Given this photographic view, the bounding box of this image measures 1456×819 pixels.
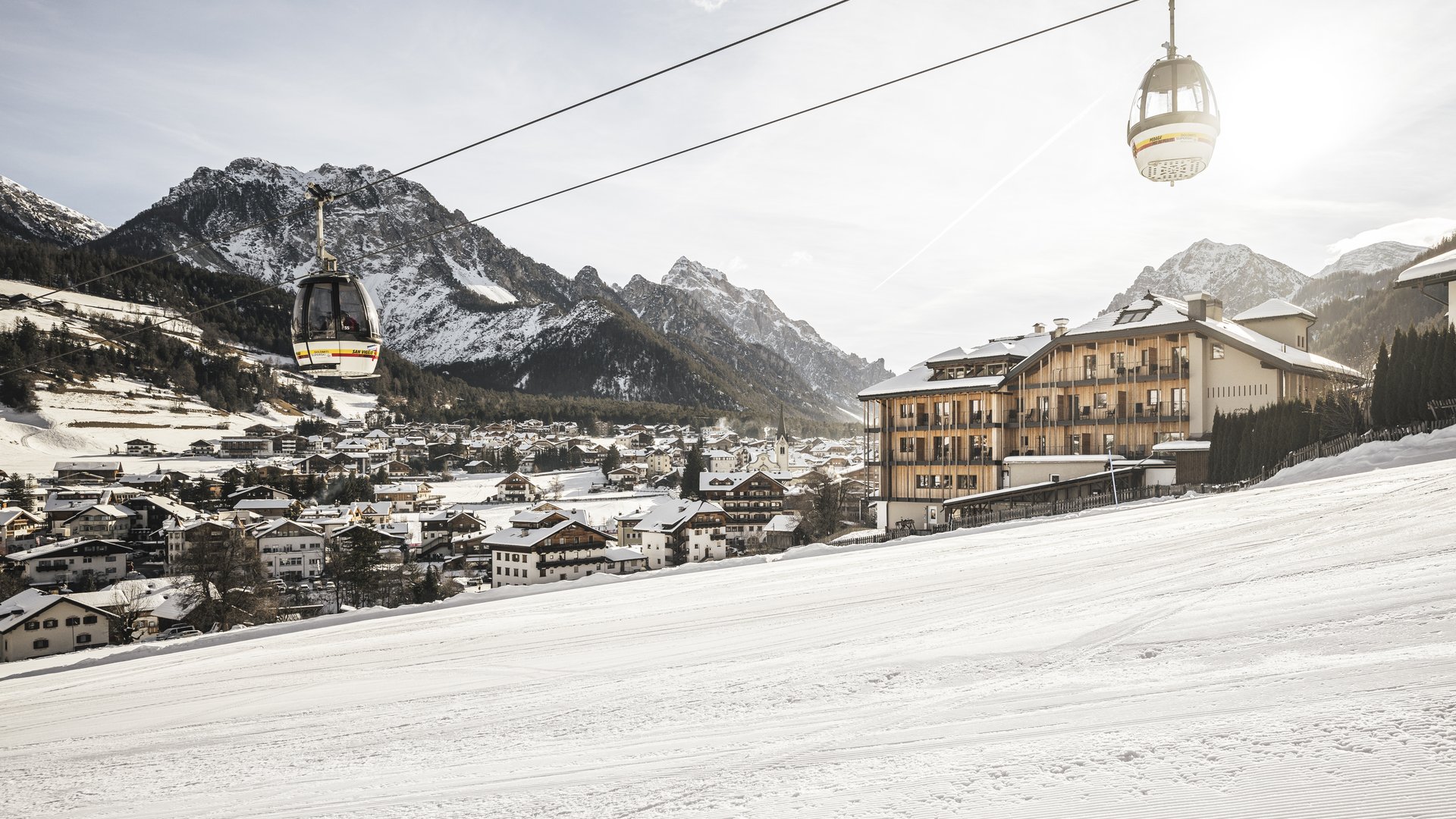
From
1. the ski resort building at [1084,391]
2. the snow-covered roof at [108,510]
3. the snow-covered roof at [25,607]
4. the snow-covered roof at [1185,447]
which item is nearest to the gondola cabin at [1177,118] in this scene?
the snow-covered roof at [1185,447]

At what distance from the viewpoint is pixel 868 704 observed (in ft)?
17.1

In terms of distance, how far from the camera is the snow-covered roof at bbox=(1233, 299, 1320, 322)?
3075cm

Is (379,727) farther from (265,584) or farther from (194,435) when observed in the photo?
(194,435)

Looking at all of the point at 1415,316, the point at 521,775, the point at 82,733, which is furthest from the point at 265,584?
the point at 1415,316

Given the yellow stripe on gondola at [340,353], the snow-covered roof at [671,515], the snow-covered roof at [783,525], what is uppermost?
the yellow stripe on gondola at [340,353]

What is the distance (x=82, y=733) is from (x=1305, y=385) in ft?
115

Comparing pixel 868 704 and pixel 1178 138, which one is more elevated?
pixel 1178 138

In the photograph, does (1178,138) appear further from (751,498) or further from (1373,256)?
(1373,256)

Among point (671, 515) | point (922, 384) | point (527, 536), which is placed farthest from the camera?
point (671, 515)

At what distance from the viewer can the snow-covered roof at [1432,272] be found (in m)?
21.4

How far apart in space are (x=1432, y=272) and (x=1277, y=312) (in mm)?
9541

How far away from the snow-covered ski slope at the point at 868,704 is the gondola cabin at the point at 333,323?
3.18 metres

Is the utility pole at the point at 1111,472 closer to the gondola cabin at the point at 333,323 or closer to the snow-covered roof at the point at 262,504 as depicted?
the gondola cabin at the point at 333,323

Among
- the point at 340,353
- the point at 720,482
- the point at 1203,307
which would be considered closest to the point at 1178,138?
the point at 340,353
